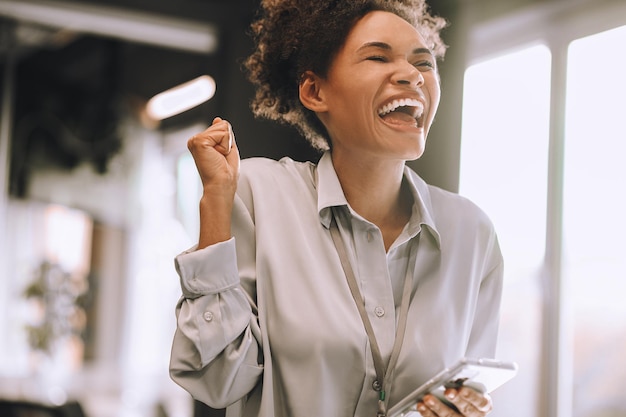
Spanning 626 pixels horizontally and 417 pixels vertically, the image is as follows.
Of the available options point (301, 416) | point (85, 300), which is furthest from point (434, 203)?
point (85, 300)

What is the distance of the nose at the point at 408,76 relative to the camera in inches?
42.7

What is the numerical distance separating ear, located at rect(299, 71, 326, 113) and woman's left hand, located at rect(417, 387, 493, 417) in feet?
1.56

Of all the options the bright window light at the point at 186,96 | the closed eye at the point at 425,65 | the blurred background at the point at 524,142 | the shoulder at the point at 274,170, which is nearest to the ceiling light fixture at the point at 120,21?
the blurred background at the point at 524,142

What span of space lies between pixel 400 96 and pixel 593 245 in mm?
402

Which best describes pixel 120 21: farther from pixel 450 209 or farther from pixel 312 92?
pixel 450 209

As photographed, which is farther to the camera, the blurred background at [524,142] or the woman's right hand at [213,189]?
the blurred background at [524,142]

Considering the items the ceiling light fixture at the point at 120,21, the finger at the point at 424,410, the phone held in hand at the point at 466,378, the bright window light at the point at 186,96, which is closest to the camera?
the phone held in hand at the point at 466,378

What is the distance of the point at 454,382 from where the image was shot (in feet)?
3.14

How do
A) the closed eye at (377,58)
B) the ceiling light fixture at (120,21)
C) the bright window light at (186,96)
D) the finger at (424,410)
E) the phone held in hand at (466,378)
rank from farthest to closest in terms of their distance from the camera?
the ceiling light fixture at (120,21), the bright window light at (186,96), the closed eye at (377,58), the finger at (424,410), the phone held in hand at (466,378)

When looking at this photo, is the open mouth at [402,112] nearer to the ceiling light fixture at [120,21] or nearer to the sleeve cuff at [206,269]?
the sleeve cuff at [206,269]

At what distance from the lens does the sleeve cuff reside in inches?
39.5

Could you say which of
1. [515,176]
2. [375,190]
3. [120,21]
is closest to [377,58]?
[375,190]

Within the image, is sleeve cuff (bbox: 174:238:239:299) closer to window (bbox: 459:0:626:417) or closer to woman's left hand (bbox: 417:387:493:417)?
woman's left hand (bbox: 417:387:493:417)

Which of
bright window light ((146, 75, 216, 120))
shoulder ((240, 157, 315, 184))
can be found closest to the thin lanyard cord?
shoulder ((240, 157, 315, 184))
